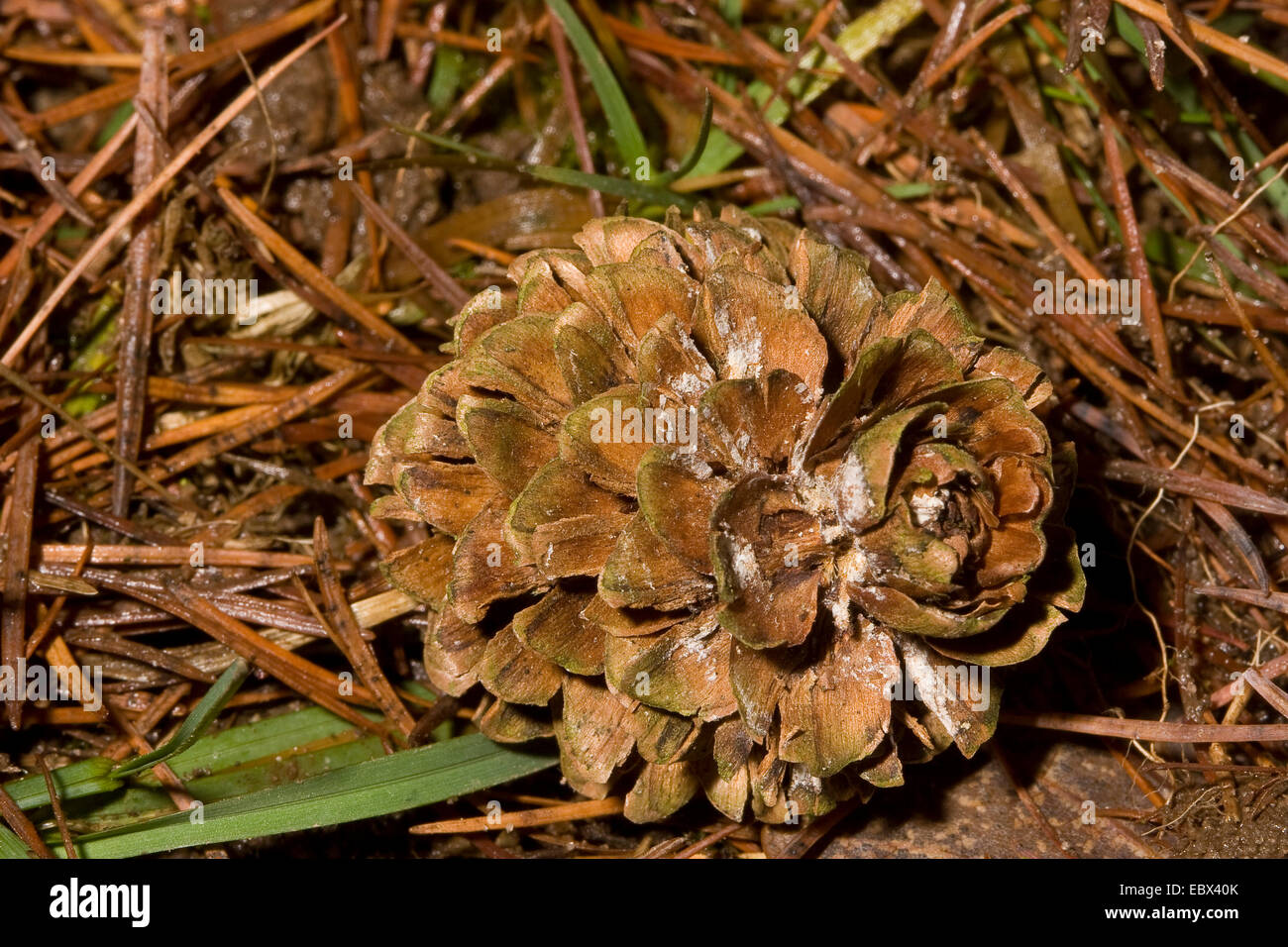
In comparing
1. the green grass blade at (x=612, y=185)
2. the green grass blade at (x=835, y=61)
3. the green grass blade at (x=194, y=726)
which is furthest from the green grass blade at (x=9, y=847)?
the green grass blade at (x=835, y=61)

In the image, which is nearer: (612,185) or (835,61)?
(612,185)

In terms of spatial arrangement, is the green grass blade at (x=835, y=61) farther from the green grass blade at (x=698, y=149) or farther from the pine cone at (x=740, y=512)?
the pine cone at (x=740, y=512)

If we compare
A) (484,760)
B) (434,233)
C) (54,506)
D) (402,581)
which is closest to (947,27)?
(434,233)

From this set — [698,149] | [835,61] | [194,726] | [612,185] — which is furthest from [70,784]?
[835,61]

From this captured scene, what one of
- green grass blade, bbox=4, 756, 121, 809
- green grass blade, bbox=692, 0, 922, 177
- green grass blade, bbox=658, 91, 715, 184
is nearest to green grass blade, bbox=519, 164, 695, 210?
green grass blade, bbox=658, 91, 715, 184

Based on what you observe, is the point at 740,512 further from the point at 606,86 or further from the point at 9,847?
the point at 9,847
